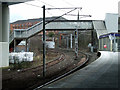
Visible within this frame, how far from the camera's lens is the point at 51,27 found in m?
33.4

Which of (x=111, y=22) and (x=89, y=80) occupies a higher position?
(x=111, y=22)

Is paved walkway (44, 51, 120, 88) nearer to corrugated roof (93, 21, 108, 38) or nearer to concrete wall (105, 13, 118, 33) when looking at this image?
corrugated roof (93, 21, 108, 38)

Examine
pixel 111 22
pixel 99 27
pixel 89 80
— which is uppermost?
pixel 111 22

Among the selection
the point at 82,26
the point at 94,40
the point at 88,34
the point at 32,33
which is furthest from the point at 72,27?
the point at 88,34

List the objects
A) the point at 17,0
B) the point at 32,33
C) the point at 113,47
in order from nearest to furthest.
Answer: the point at 17,0
the point at 32,33
the point at 113,47

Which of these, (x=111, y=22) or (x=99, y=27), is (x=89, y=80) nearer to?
(x=99, y=27)

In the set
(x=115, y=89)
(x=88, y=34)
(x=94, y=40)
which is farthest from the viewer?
(x=88, y=34)

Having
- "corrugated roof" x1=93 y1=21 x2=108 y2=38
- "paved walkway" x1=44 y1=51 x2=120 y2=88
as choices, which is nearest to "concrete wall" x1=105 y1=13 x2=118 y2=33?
"corrugated roof" x1=93 y1=21 x2=108 y2=38

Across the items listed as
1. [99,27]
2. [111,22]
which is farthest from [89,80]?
[111,22]

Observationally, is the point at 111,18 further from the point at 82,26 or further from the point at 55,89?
the point at 55,89

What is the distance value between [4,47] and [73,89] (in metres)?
11.0

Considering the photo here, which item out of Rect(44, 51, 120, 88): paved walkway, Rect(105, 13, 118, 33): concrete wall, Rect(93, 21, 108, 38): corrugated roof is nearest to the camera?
Rect(44, 51, 120, 88): paved walkway

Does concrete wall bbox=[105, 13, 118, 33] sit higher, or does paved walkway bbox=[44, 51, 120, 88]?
concrete wall bbox=[105, 13, 118, 33]

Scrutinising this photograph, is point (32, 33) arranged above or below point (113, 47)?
above
